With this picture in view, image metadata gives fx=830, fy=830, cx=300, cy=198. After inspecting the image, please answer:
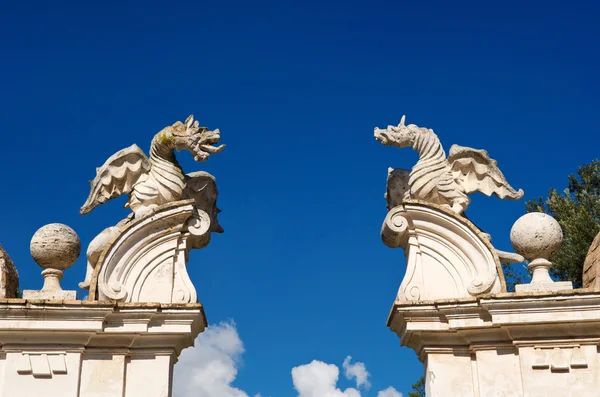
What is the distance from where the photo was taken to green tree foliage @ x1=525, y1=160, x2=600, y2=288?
2028 centimetres

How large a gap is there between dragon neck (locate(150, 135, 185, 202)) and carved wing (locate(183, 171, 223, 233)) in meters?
0.32

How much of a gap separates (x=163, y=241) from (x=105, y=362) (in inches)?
60.5

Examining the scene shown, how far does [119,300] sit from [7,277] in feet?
4.70

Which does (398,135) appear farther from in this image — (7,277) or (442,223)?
(7,277)

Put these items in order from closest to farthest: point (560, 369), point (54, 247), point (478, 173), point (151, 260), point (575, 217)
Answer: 1. point (560, 369)
2. point (54, 247)
3. point (151, 260)
4. point (478, 173)
5. point (575, 217)

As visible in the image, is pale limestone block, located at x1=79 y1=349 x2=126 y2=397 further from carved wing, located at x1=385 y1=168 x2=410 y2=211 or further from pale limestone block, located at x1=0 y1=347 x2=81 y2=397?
carved wing, located at x1=385 y1=168 x2=410 y2=211

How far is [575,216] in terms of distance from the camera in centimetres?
2067

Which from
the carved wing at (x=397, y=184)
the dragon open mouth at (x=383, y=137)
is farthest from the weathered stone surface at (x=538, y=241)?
the dragon open mouth at (x=383, y=137)

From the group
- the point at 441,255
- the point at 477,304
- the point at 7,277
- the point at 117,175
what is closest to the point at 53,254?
the point at 7,277

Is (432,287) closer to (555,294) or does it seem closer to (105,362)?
(555,294)

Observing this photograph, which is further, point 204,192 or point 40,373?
point 204,192

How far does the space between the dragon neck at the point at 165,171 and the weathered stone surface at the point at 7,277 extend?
1.96 metres

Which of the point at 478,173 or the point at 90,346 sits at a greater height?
the point at 478,173

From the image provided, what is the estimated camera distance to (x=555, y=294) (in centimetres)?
887
